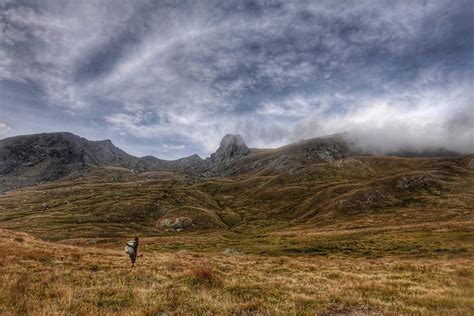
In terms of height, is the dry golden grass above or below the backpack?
below

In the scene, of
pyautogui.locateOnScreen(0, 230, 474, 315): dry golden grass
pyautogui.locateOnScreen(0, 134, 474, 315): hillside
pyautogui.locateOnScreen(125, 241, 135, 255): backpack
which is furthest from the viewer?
pyautogui.locateOnScreen(125, 241, 135, 255): backpack

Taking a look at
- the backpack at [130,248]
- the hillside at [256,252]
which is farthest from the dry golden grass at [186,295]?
the backpack at [130,248]

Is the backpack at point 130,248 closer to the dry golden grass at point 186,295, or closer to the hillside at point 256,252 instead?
the hillside at point 256,252

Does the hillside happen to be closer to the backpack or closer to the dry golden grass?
the dry golden grass

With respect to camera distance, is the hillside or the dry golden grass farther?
the hillside

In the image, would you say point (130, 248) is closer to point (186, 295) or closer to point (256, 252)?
point (186, 295)

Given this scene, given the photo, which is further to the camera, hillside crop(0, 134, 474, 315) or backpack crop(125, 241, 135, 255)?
backpack crop(125, 241, 135, 255)

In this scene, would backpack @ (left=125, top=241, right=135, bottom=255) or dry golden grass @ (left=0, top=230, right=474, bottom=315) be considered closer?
dry golden grass @ (left=0, top=230, right=474, bottom=315)

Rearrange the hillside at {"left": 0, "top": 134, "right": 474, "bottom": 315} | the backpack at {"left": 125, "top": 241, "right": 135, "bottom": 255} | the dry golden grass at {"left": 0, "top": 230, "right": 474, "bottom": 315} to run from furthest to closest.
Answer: the backpack at {"left": 125, "top": 241, "right": 135, "bottom": 255}
the hillside at {"left": 0, "top": 134, "right": 474, "bottom": 315}
the dry golden grass at {"left": 0, "top": 230, "right": 474, "bottom": 315}

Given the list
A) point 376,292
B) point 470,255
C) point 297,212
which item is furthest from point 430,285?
point 297,212

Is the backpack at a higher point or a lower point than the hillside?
higher

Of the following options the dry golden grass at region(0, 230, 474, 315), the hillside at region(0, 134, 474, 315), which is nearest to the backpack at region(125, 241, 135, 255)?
the hillside at region(0, 134, 474, 315)

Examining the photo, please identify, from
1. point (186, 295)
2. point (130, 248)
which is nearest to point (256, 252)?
point (130, 248)

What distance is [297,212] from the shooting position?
437 ft
